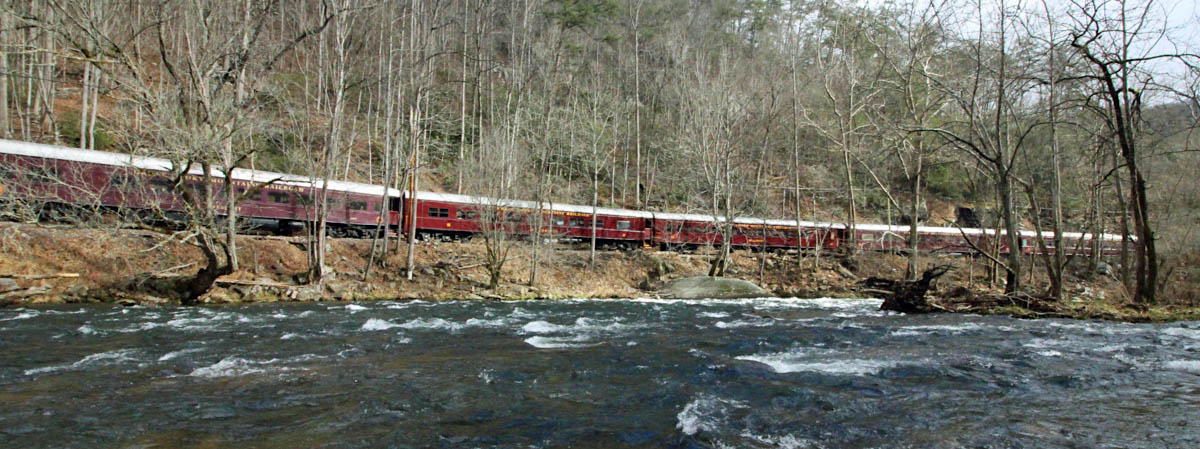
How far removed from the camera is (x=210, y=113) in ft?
42.2

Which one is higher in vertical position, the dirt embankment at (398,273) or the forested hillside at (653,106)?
the forested hillside at (653,106)

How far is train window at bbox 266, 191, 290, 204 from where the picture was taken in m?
20.6

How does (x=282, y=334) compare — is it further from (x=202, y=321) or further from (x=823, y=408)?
(x=823, y=408)

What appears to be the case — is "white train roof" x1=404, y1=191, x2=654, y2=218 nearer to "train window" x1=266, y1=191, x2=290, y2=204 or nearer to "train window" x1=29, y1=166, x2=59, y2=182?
"train window" x1=266, y1=191, x2=290, y2=204

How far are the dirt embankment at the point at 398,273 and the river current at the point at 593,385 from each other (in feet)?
10.6

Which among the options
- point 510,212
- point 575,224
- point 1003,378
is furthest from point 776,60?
point 1003,378

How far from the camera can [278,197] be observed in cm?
2072

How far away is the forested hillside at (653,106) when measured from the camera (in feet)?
41.4

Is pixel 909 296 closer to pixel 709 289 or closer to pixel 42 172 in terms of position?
pixel 709 289

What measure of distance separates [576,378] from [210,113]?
1064 cm

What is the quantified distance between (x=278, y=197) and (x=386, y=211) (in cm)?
405

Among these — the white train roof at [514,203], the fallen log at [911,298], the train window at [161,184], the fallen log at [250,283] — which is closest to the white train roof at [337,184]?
the white train roof at [514,203]

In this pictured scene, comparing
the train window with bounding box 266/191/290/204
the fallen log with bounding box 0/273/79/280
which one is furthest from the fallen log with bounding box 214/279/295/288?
the train window with bounding box 266/191/290/204

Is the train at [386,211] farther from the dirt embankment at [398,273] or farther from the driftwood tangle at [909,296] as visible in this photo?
the driftwood tangle at [909,296]
